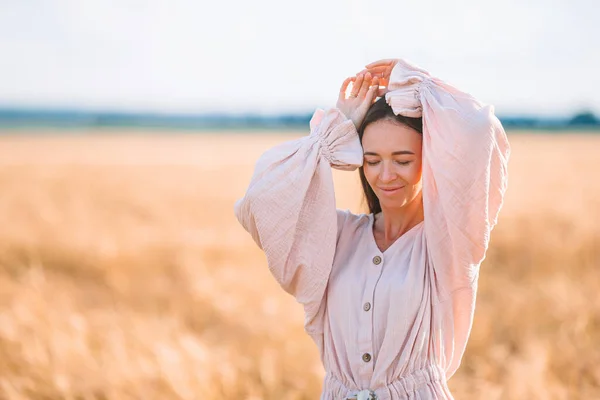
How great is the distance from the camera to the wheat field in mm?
3721

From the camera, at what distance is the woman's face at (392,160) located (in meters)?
2.29

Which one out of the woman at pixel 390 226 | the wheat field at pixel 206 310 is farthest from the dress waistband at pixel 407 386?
the wheat field at pixel 206 310

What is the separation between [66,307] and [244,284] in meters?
1.42

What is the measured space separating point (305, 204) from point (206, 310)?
3.08 metres

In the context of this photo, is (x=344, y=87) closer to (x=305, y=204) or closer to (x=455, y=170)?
(x=305, y=204)

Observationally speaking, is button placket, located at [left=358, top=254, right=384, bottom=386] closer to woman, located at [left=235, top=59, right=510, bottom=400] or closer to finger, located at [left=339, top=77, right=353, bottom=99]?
woman, located at [left=235, top=59, right=510, bottom=400]

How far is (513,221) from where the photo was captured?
25.0 feet

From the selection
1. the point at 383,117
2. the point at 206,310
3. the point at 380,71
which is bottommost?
the point at 206,310

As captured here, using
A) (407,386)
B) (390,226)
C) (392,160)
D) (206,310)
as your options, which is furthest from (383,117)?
(206,310)

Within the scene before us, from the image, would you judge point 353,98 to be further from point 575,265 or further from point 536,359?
point 575,265

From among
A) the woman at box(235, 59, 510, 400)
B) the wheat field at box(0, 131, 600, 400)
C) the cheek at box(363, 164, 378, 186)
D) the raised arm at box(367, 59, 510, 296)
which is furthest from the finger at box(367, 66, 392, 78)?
the wheat field at box(0, 131, 600, 400)

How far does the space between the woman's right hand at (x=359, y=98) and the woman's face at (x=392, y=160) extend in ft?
0.28

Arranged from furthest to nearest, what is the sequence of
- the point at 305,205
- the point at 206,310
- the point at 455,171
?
the point at 206,310 → the point at 305,205 → the point at 455,171

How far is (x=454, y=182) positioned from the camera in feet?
7.14
